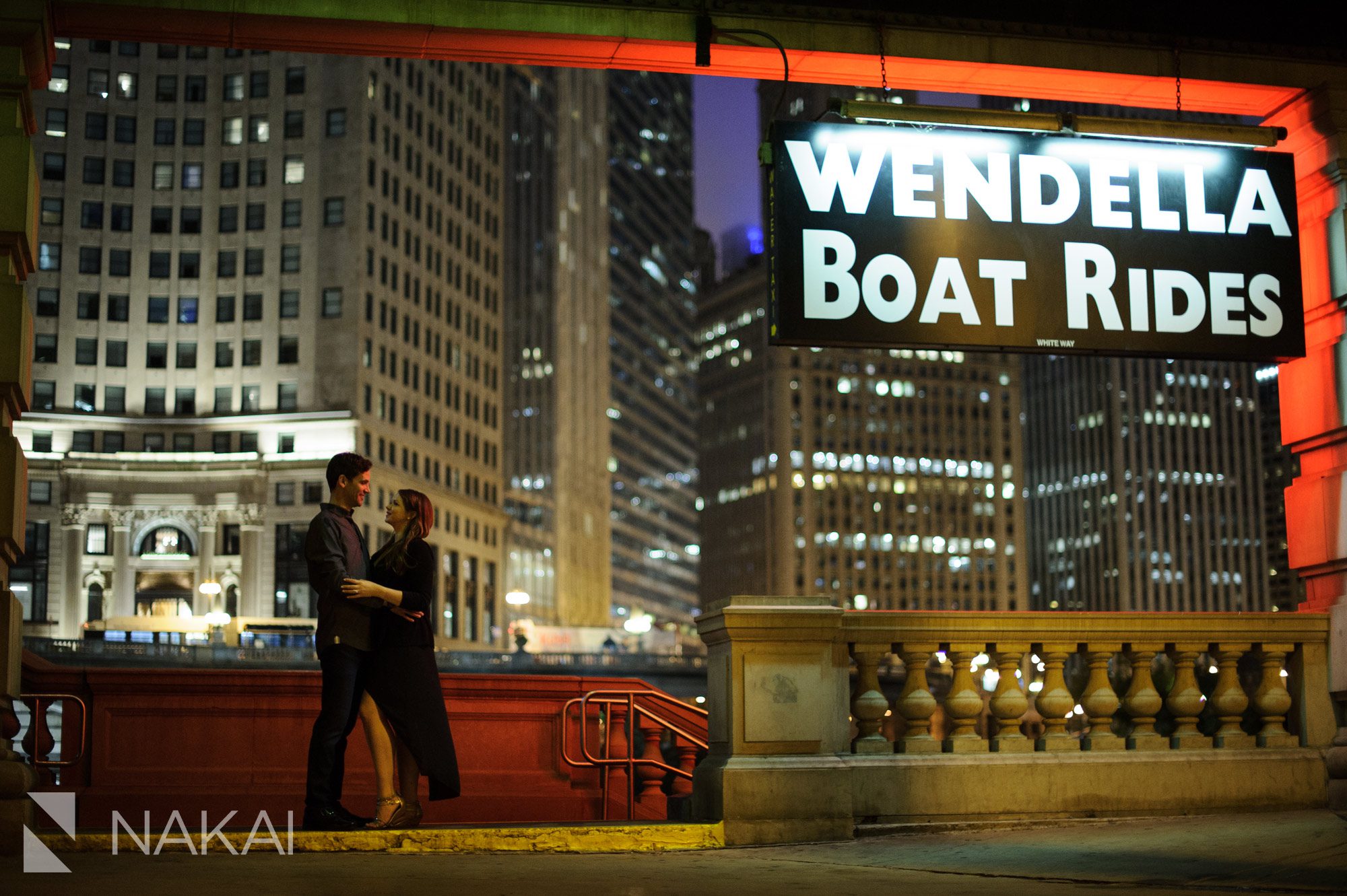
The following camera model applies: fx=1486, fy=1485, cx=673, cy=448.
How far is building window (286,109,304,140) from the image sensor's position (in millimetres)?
113812

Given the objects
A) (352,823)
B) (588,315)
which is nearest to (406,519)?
(352,823)

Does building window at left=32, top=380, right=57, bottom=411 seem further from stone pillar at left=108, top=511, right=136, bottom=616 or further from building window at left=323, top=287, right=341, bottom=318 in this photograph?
building window at left=323, top=287, right=341, bottom=318

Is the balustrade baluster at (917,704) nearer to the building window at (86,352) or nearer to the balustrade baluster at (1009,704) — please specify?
the balustrade baluster at (1009,704)

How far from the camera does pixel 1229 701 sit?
1145cm

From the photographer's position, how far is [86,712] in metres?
11.8

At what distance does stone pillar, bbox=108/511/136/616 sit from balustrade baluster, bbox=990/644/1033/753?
104749 millimetres

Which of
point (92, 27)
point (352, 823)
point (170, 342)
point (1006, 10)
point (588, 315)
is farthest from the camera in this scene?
point (588, 315)

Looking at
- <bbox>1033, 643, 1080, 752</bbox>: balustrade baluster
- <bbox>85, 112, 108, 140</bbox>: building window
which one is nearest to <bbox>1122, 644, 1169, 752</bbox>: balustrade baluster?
<bbox>1033, 643, 1080, 752</bbox>: balustrade baluster

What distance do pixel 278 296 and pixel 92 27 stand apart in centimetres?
10520

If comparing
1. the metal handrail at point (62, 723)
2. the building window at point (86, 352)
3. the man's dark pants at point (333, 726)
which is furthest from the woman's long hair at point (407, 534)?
the building window at point (86, 352)

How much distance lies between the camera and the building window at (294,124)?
114 meters

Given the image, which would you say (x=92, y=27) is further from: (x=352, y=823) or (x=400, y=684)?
(x=352, y=823)

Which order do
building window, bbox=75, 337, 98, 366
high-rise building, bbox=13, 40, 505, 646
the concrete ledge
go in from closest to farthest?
the concrete ledge < high-rise building, bbox=13, 40, 505, 646 < building window, bbox=75, 337, 98, 366

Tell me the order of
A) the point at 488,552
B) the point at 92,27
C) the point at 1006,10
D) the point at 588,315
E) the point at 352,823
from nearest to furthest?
the point at 352,823
the point at 92,27
the point at 1006,10
the point at 488,552
the point at 588,315
